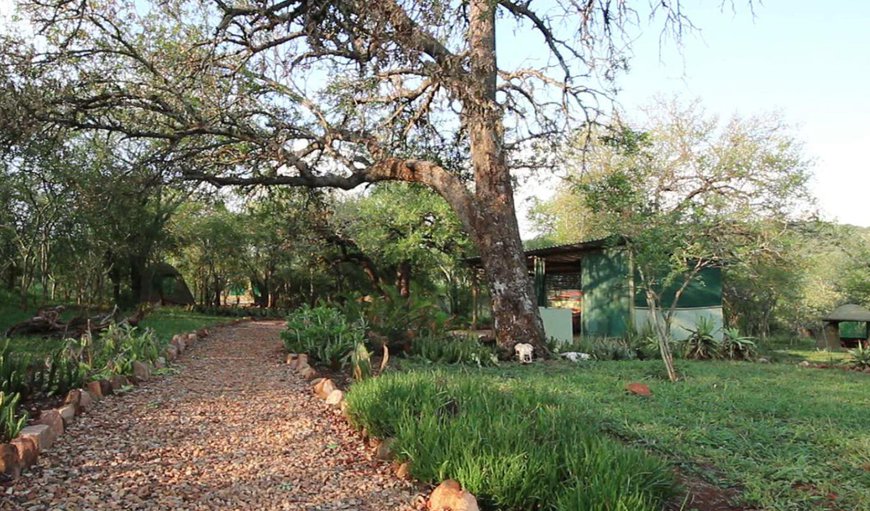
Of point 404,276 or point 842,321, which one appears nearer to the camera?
point 404,276

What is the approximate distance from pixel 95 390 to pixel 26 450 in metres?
1.72

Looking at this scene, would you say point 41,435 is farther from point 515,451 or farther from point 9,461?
point 515,451

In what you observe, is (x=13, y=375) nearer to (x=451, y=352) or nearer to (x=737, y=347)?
(x=451, y=352)

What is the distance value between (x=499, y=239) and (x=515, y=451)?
20.1 feet

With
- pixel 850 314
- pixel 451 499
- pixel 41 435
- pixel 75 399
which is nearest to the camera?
pixel 451 499

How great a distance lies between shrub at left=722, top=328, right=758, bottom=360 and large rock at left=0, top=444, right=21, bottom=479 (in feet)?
34.7

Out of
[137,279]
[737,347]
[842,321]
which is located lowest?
[842,321]

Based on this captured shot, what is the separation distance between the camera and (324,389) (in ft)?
17.0

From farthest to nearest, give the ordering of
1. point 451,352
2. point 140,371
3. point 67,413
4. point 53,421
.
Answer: point 451,352, point 140,371, point 67,413, point 53,421

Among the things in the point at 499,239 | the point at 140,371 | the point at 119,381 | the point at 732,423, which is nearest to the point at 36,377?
the point at 119,381

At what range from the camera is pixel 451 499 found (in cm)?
263

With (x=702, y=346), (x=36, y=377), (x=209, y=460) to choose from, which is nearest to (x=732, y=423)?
(x=209, y=460)

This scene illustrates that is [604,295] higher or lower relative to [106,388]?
higher

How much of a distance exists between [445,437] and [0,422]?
2560 millimetres
